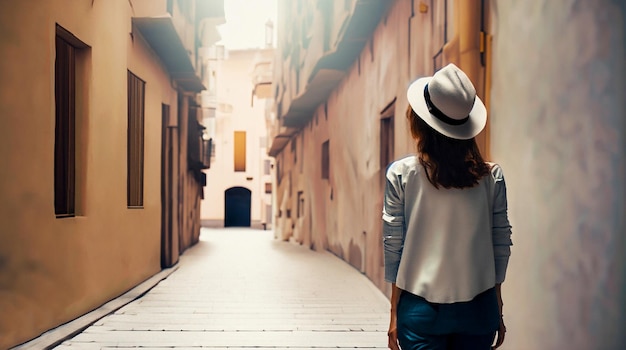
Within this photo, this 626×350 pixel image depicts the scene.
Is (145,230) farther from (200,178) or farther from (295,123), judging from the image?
(200,178)

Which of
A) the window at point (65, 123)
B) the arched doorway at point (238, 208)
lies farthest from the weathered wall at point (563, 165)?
the arched doorway at point (238, 208)

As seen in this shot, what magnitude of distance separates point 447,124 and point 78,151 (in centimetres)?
484

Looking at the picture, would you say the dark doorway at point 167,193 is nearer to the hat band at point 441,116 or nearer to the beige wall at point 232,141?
the hat band at point 441,116

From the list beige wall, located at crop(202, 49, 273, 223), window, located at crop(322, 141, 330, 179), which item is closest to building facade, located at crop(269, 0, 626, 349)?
window, located at crop(322, 141, 330, 179)

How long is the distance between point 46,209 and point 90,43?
1955 mm

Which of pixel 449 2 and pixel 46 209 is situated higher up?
pixel 449 2

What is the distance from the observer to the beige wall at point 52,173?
4.39 metres

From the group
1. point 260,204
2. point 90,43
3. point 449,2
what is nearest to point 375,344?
point 449,2

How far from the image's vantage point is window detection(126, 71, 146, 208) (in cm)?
838

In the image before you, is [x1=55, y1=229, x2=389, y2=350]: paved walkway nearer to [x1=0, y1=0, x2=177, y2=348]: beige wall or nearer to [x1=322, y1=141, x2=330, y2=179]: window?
[x1=0, y1=0, x2=177, y2=348]: beige wall

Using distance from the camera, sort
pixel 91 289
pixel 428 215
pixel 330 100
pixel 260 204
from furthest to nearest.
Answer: pixel 260 204
pixel 330 100
pixel 91 289
pixel 428 215

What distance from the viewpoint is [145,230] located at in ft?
28.9

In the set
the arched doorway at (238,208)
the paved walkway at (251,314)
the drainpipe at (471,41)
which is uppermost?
→ the drainpipe at (471,41)

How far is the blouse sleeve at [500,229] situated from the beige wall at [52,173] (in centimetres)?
347
